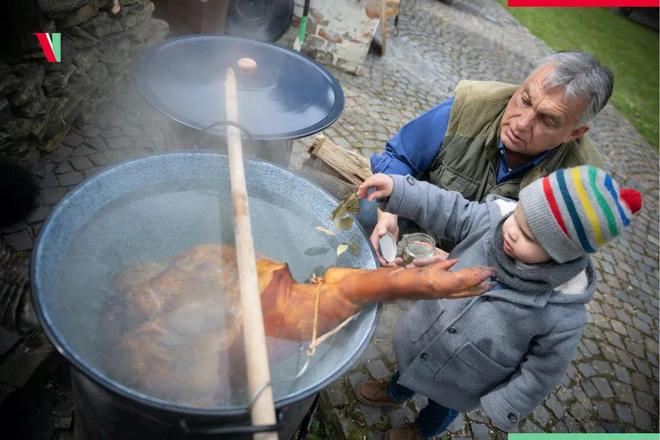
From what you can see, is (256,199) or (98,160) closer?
(256,199)

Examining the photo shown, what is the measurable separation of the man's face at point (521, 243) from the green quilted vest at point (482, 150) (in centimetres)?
97

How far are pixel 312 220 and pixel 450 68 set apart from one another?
8652 millimetres

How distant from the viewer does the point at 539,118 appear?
2.53 meters

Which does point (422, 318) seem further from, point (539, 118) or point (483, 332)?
point (539, 118)

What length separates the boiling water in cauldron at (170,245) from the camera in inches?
71.7

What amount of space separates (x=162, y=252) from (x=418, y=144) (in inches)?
77.2

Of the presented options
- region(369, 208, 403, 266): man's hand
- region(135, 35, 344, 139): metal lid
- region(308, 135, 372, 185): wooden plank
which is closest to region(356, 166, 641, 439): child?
region(369, 208, 403, 266): man's hand

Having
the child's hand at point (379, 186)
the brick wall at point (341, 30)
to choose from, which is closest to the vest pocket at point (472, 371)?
the child's hand at point (379, 186)

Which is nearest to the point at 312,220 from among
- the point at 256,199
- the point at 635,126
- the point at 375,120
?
the point at 256,199

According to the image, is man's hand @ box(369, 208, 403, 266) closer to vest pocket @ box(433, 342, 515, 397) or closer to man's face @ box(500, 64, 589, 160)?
vest pocket @ box(433, 342, 515, 397)

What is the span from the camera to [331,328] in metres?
2.04

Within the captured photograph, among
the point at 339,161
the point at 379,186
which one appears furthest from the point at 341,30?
the point at 379,186

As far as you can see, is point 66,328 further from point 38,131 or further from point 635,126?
point 635,126

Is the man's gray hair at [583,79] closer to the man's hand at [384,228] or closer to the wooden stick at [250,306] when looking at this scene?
the man's hand at [384,228]
